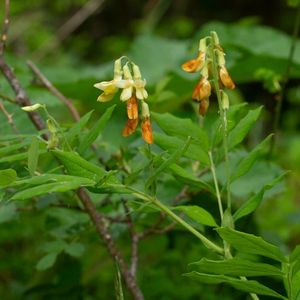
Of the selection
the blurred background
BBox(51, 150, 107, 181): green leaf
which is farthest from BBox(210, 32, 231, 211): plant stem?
the blurred background

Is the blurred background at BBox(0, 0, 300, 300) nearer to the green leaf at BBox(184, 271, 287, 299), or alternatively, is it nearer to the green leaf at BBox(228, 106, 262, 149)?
the green leaf at BBox(228, 106, 262, 149)

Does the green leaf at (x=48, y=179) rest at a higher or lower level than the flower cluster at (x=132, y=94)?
lower

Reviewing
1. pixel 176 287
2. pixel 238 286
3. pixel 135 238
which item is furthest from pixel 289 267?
pixel 176 287

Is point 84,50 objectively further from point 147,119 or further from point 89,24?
point 147,119

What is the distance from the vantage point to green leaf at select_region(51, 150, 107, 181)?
43.5 inches

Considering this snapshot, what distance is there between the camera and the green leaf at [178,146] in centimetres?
128

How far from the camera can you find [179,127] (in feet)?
4.34

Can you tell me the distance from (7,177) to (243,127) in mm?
475

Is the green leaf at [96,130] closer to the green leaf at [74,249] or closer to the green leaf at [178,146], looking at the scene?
the green leaf at [178,146]

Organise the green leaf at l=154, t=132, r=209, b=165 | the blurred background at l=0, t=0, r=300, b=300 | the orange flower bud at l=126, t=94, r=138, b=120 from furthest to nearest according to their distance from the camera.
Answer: the blurred background at l=0, t=0, r=300, b=300
the green leaf at l=154, t=132, r=209, b=165
the orange flower bud at l=126, t=94, r=138, b=120

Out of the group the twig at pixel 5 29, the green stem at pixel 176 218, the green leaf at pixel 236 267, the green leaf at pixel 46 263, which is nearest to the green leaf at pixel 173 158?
the green stem at pixel 176 218

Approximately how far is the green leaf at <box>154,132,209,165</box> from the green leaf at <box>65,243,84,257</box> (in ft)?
1.41

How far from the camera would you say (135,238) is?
1.62 meters

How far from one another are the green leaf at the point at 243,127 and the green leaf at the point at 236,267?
0.31m
